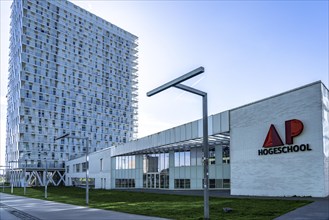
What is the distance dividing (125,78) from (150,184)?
81506mm

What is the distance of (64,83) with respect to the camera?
10994 cm

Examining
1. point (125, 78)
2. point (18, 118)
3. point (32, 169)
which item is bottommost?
point (32, 169)

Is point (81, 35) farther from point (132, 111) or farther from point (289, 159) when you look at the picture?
point (289, 159)

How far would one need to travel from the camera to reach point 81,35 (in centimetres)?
11906

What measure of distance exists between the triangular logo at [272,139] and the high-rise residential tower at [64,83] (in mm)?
77233

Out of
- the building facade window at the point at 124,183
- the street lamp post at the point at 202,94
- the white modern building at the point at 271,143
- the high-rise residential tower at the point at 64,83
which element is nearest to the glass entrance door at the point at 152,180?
the building facade window at the point at 124,183

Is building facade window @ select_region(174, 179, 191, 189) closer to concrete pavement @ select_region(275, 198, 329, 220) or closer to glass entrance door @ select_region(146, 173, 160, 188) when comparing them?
glass entrance door @ select_region(146, 173, 160, 188)

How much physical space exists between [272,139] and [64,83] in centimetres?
9164

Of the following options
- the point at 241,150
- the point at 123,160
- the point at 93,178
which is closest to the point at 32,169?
the point at 93,178

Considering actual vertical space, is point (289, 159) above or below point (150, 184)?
above

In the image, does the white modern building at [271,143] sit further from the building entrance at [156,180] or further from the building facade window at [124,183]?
the building facade window at [124,183]

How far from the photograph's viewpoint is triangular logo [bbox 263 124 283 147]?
27245mm

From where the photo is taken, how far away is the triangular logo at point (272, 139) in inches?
1073

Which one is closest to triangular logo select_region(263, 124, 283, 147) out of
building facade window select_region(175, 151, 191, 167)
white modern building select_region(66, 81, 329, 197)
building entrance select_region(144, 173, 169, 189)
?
white modern building select_region(66, 81, 329, 197)
